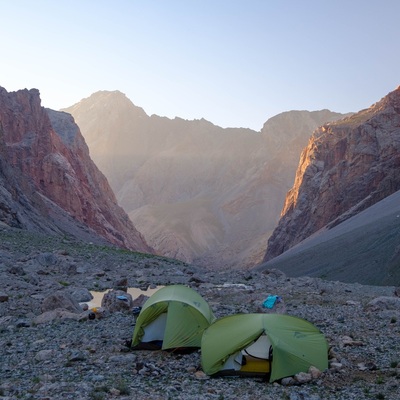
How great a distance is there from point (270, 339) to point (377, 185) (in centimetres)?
7409

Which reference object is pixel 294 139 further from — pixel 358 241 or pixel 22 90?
pixel 358 241

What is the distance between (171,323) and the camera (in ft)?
46.4

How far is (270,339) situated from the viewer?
11.6 metres

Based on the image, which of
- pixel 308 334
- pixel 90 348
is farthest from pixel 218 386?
pixel 90 348

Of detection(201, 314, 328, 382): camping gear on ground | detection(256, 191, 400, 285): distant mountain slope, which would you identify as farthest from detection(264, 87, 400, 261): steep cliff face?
detection(201, 314, 328, 382): camping gear on ground

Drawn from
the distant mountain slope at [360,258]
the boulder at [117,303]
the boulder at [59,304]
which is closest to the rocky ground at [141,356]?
the boulder at [59,304]

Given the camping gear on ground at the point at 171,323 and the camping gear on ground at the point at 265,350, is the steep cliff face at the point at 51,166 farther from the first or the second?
the camping gear on ground at the point at 265,350

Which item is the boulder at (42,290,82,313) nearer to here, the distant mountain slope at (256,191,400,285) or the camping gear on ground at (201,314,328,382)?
the camping gear on ground at (201,314,328,382)

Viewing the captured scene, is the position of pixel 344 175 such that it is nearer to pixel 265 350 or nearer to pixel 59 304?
pixel 59 304

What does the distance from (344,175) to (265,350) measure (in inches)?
3161

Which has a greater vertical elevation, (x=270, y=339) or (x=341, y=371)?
(x=270, y=339)

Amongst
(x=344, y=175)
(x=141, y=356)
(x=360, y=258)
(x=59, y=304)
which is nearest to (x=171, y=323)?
(x=141, y=356)

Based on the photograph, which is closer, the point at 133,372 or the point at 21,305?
the point at 133,372

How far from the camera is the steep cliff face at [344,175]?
81625 millimetres
